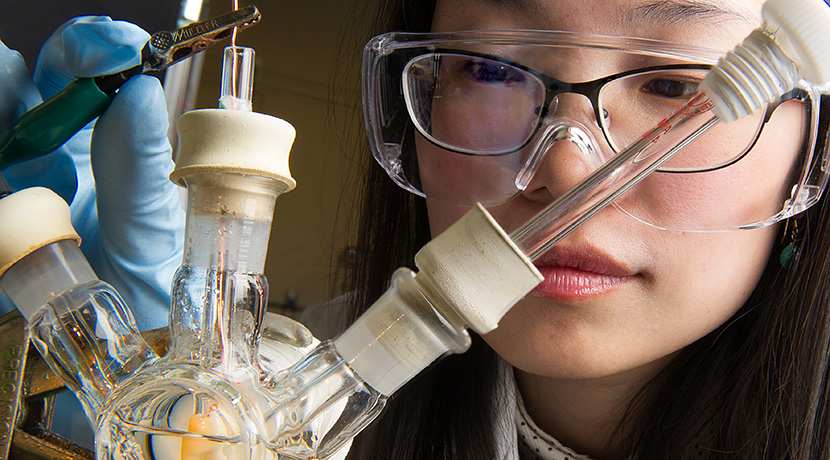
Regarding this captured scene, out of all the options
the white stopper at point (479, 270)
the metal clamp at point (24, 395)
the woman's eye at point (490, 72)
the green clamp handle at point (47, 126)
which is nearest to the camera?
the white stopper at point (479, 270)

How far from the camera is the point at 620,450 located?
0.81 meters

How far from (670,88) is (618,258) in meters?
0.15

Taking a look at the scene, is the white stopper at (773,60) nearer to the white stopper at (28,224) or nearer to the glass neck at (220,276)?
the glass neck at (220,276)

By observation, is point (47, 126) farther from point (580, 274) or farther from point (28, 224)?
point (580, 274)

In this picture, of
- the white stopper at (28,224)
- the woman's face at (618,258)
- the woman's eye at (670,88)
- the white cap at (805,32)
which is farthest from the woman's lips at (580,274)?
the white stopper at (28,224)

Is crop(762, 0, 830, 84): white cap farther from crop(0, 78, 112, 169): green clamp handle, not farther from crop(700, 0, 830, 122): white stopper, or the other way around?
crop(0, 78, 112, 169): green clamp handle

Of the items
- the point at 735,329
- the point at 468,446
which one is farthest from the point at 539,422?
the point at 735,329

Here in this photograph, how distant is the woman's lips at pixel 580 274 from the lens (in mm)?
567

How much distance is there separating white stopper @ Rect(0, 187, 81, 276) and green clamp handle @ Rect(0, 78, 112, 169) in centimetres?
15

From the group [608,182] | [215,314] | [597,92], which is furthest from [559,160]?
[215,314]

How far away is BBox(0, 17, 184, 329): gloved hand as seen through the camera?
56 centimetres

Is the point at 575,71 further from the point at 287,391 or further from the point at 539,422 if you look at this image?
the point at 539,422

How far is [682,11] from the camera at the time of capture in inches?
21.7

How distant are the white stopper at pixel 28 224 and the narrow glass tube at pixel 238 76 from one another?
0.11 meters
